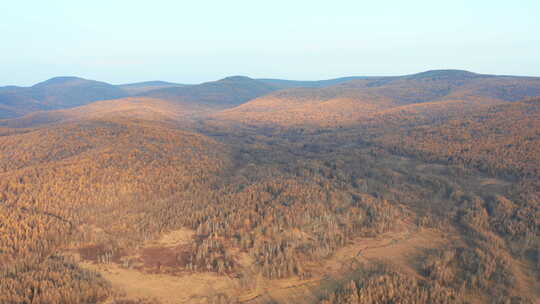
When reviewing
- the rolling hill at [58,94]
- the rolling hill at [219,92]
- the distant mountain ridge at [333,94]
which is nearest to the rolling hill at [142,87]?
the rolling hill at [58,94]

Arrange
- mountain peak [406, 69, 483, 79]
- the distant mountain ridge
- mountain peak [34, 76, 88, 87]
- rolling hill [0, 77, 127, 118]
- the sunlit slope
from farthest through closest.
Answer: mountain peak [34, 76, 88, 87], rolling hill [0, 77, 127, 118], mountain peak [406, 69, 483, 79], the distant mountain ridge, the sunlit slope

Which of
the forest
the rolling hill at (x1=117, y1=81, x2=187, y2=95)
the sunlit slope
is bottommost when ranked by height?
the forest

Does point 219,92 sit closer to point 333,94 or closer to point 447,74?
point 333,94

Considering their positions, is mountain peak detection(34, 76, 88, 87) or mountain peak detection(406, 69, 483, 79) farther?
mountain peak detection(34, 76, 88, 87)

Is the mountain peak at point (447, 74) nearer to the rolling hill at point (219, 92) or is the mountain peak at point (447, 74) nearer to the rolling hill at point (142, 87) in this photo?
the rolling hill at point (219, 92)

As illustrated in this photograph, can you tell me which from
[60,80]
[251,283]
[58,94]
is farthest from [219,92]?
[60,80]

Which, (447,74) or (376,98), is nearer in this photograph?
(376,98)

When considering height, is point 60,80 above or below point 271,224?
above

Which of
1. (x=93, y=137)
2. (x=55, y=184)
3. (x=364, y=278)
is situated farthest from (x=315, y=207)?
(x=93, y=137)

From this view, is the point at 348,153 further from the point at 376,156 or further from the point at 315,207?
the point at 315,207

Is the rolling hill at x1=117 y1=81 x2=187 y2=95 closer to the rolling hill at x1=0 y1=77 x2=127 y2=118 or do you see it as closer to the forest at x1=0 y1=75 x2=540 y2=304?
the rolling hill at x1=0 y1=77 x2=127 y2=118

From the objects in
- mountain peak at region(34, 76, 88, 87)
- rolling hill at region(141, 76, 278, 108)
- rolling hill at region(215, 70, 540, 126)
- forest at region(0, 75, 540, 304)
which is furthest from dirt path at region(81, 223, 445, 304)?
mountain peak at region(34, 76, 88, 87)
